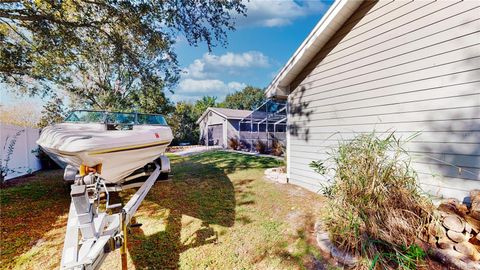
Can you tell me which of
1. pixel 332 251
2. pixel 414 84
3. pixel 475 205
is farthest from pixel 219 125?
pixel 475 205

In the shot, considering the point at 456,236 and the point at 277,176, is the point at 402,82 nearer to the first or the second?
the point at 456,236

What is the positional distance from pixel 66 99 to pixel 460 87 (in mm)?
17417

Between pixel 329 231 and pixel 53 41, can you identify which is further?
pixel 53 41

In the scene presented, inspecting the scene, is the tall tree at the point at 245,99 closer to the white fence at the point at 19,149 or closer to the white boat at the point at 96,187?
the white fence at the point at 19,149

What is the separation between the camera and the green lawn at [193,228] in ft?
8.77

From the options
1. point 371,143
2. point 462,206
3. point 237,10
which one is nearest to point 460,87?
point 371,143

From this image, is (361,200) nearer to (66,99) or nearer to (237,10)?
(237,10)

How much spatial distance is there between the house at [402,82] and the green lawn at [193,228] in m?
1.61

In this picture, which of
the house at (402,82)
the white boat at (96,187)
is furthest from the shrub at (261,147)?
the white boat at (96,187)

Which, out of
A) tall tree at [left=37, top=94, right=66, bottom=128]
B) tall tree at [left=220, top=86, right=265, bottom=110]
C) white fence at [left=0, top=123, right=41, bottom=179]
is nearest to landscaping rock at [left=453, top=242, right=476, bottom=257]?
white fence at [left=0, top=123, right=41, bottom=179]

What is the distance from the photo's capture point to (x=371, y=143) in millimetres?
2945

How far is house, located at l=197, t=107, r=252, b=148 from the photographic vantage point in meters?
19.0

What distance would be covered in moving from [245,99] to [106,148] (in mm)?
40198

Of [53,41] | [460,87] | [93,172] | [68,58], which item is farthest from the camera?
[68,58]
